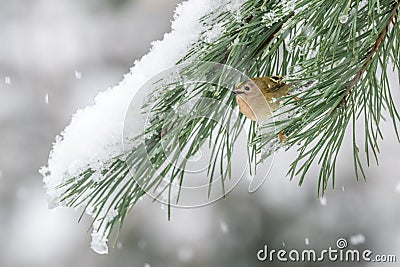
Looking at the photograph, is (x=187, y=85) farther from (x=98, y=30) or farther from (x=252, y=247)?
(x=98, y=30)

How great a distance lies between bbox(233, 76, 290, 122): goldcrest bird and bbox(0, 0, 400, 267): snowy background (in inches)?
61.4

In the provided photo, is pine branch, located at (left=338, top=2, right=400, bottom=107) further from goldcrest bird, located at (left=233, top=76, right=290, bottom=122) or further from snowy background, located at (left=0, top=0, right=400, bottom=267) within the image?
snowy background, located at (left=0, top=0, right=400, bottom=267)

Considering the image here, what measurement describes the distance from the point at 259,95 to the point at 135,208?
1.83 meters

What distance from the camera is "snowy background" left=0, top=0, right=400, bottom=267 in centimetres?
198

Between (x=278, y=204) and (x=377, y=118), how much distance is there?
1600 mm

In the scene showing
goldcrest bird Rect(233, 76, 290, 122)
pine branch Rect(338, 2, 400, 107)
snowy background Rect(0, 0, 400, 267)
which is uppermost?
snowy background Rect(0, 0, 400, 267)

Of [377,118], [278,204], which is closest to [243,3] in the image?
[377,118]

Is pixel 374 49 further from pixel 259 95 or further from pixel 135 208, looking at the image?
pixel 135 208

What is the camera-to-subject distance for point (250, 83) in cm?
37

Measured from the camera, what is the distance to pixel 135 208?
7.04ft

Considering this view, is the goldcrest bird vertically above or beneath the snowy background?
beneath

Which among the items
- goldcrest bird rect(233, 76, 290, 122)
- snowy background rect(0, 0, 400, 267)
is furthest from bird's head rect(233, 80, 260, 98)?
snowy background rect(0, 0, 400, 267)

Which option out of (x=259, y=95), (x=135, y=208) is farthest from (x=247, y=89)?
(x=135, y=208)

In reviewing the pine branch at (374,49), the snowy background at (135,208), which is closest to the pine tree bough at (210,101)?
the pine branch at (374,49)
